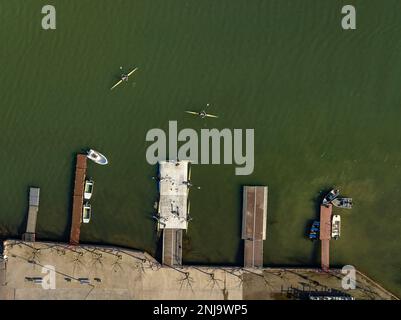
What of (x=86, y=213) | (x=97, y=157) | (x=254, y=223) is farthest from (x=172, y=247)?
(x=97, y=157)

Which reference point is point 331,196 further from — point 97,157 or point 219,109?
point 97,157

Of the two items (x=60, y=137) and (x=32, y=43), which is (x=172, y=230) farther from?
(x=32, y=43)

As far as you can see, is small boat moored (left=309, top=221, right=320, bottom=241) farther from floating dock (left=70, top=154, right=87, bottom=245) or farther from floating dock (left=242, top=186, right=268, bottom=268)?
floating dock (left=70, top=154, right=87, bottom=245)

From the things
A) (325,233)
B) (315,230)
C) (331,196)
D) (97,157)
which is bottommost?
(325,233)

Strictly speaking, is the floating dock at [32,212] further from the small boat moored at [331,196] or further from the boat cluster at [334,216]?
the small boat moored at [331,196]

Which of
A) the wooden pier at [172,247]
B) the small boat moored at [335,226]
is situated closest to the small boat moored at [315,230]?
the small boat moored at [335,226]
